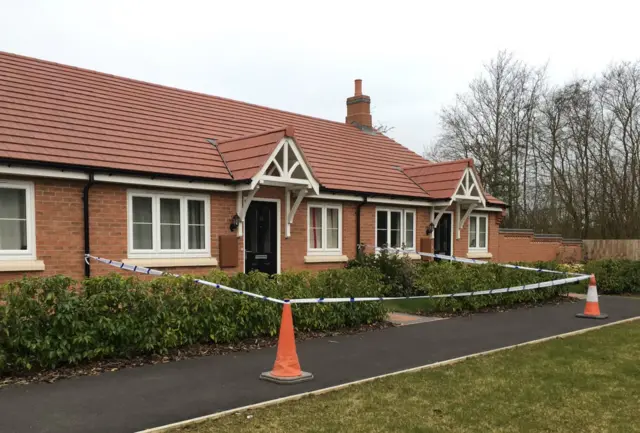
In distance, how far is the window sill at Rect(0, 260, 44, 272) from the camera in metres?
9.45

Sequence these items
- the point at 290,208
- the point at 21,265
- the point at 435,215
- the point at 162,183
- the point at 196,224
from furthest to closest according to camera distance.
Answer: the point at 435,215, the point at 290,208, the point at 196,224, the point at 162,183, the point at 21,265

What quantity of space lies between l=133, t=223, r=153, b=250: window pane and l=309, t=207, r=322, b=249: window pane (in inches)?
176

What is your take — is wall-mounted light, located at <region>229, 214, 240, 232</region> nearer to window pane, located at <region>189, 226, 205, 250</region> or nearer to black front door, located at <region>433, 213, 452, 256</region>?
window pane, located at <region>189, 226, 205, 250</region>

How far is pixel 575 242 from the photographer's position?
2433 centimetres

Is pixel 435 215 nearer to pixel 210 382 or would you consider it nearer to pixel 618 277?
pixel 618 277

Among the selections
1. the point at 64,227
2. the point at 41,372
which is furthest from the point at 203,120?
the point at 41,372

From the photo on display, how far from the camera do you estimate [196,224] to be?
12.3 meters

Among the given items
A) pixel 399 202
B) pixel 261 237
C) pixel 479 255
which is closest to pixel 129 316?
pixel 261 237

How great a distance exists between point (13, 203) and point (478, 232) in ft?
49.4

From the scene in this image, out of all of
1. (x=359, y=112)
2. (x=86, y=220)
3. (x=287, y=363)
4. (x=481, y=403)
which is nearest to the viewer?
(x=481, y=403)

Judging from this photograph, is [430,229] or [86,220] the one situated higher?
[86,220]

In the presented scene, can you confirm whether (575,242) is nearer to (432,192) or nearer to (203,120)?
(432,192)

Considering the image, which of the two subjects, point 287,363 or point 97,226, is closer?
point 287,363

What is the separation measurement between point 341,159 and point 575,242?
514 inches
